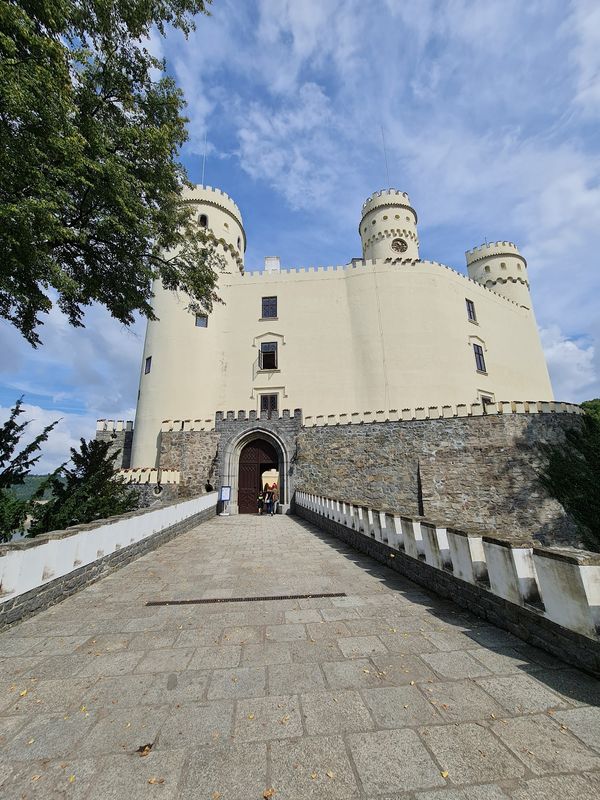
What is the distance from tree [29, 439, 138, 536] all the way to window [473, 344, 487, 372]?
23.8 meters

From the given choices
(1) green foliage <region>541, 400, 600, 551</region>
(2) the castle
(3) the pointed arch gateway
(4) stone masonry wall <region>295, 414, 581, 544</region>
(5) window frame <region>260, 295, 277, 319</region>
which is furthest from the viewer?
(5) window frame <region>260, 295, 277, 319</region>

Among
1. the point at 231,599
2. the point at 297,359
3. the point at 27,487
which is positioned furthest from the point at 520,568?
the point at 297,359

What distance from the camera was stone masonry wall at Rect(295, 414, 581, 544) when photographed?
15.7m

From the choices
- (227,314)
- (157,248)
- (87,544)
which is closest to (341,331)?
(227,314)

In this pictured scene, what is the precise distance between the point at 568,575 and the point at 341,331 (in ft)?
71.7

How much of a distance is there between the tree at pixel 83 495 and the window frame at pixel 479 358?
23.7m

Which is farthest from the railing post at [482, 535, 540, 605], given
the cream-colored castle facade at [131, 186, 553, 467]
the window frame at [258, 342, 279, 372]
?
the window frame at [258, 342, 279, 372]

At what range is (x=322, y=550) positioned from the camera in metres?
8.19

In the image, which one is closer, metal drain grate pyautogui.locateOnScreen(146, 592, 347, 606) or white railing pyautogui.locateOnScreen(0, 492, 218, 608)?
white railing pyautogui.locateOnScreen(0, 492, 218, 608)

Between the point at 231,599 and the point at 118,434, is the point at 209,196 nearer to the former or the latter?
the point at 118,434

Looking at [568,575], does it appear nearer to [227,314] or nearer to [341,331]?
[341,331]

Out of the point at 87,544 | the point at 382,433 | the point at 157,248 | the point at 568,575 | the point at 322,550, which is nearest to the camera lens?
the point at 568,575

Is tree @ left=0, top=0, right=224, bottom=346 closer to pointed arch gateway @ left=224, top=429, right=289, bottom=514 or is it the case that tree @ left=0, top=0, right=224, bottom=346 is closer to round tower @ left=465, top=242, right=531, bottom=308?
pointed arch gateway @ left=224, top=429, right=289, bottom=514

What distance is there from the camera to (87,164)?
696 centimetres
